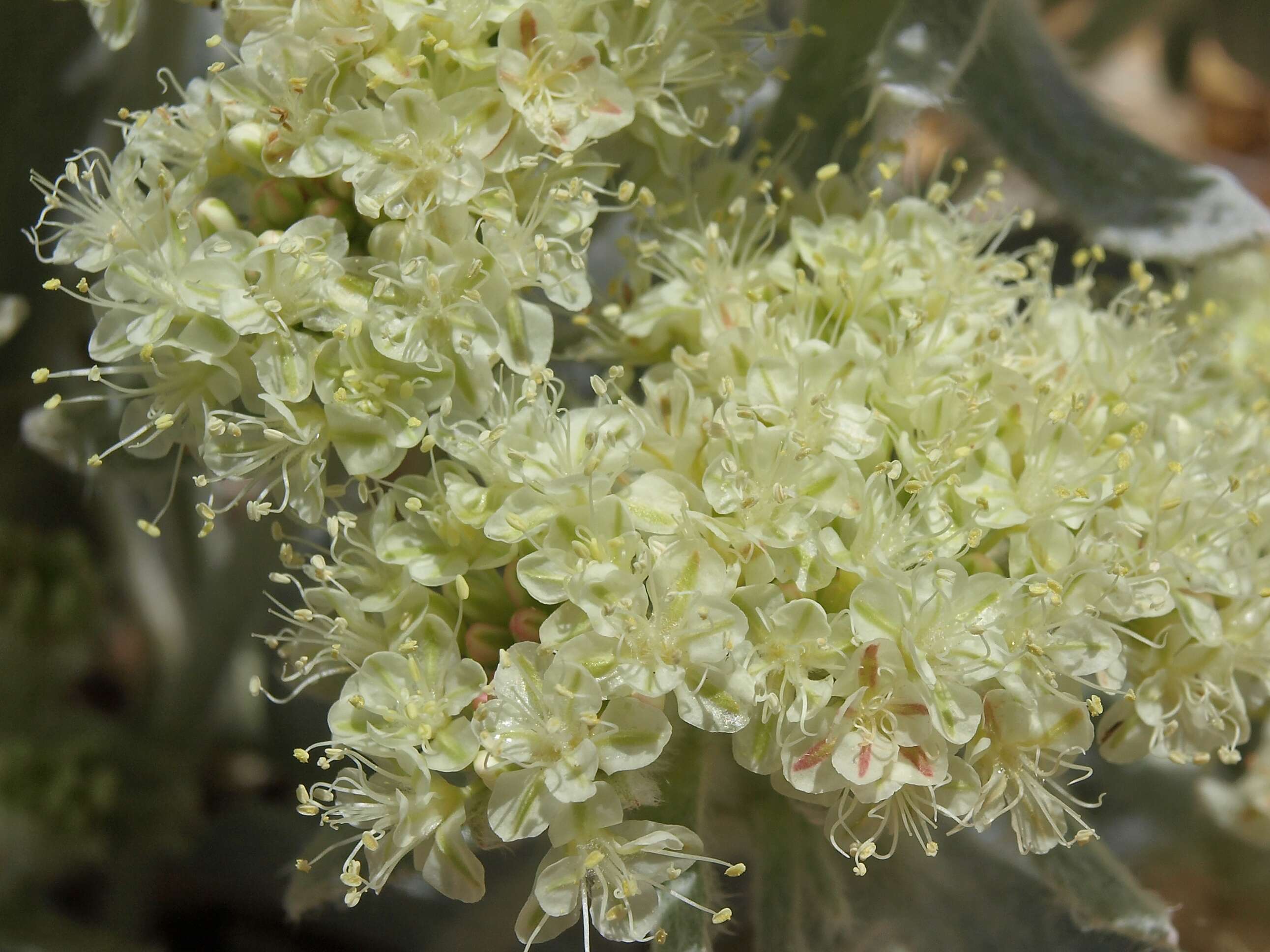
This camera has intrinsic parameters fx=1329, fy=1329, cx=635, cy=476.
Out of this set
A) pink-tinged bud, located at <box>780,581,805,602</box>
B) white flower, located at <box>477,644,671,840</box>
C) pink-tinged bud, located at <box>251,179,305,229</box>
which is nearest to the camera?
white flower, located at <box>477,644,671,840</box>

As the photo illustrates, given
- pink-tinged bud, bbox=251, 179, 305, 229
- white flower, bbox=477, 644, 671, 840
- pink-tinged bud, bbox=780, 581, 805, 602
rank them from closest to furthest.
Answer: white flower, bbox=477, 644, 671, 840 → pink-tinged bud, bbox=780, 581, 805, 602 → pink-tinged bud, bbox=251, 179, 305, 229

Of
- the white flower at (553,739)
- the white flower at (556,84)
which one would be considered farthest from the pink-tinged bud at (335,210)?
the white flower at (553,739)

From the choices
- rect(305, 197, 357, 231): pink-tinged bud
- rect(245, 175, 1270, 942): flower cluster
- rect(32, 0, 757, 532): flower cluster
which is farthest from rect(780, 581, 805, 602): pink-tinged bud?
rect(305, 197, 357, 231): pink-tinged bud

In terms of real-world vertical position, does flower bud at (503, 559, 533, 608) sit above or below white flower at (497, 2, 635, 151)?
below

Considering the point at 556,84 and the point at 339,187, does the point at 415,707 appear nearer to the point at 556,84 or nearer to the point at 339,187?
the point at 339,187

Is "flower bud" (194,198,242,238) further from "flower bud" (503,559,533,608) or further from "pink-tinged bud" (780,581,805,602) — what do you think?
"pink-tinged bud" (780,581,805,602)

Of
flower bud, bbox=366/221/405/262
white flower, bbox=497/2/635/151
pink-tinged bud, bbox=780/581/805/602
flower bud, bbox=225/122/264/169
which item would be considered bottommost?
pink-tinged bud, bbox=780/581/805/602

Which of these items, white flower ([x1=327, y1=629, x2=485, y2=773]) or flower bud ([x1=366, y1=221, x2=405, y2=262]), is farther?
flower bud ([x1=366, y1=221, x2=405, y2=262])

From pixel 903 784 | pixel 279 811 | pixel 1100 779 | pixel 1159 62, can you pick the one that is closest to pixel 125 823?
pixel 279 811
